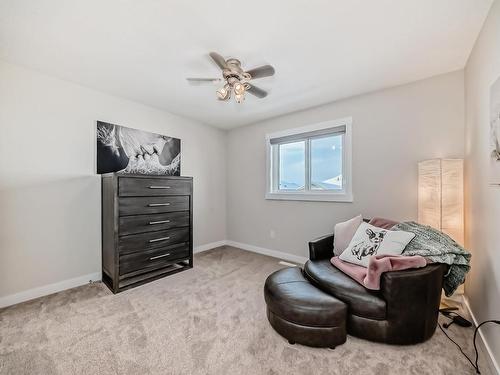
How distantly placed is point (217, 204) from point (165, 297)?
7.31 feet

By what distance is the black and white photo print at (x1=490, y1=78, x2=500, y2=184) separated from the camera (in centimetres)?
142

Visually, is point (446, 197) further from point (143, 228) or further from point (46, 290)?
point (46, 290)

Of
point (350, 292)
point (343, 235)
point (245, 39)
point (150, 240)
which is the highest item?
point (245, 39)

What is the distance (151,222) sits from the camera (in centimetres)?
283

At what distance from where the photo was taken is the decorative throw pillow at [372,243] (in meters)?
1.92

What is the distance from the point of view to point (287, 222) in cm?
368

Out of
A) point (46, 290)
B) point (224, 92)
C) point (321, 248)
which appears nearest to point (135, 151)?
point (224, 92)

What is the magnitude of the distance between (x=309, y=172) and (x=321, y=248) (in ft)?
4.65

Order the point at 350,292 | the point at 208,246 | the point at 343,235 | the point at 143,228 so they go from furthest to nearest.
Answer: the point at 208,246, the point at 143,228, the point at 343,235, the point at 350,292

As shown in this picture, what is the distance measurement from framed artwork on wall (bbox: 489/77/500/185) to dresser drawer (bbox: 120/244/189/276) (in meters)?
3.21

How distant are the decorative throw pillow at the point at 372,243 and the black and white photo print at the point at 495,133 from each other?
2.32 ft

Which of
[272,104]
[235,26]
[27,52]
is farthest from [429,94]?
[27,52]

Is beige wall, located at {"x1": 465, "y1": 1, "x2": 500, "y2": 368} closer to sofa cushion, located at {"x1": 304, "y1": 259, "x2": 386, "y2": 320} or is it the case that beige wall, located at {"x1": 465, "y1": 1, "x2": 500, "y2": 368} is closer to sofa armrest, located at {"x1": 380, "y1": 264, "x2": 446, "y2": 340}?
sofa armrest, located at {"x1": 380, "y1": 264, "x2": 446, "y2": 340}

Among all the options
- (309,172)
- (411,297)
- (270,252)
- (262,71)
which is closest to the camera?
(411,297)
